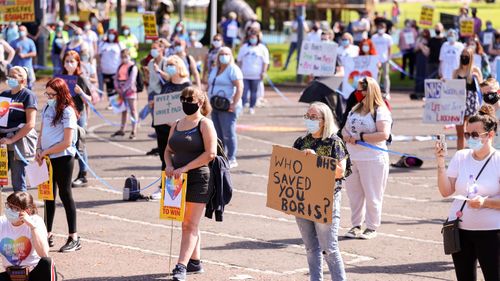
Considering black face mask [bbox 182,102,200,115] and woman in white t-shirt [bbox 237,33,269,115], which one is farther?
woman in white t-shirt [bbox 237,33,269,115]

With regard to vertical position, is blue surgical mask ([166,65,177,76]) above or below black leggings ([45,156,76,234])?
above

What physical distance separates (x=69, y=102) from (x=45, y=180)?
2.67ft

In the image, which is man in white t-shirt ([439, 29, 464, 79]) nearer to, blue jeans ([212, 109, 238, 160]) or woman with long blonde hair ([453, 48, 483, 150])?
woman with long blonde hair ([453, 48, 483, 150])

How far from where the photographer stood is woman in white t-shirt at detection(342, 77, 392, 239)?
38.0ft

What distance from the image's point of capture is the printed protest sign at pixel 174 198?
977cm

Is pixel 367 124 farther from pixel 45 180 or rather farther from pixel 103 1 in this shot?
pixel 103 1

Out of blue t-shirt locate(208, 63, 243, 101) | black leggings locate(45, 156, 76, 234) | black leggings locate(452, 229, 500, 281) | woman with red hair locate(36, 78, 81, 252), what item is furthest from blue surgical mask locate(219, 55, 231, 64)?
black leggings locate(452, 229, 500, 281)

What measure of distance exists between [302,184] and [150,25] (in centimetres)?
1787

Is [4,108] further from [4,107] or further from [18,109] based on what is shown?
[18,109]

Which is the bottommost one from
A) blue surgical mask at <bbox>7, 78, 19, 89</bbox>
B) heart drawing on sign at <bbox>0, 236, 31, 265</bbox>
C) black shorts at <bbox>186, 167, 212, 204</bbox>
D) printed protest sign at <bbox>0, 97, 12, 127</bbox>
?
heart drawing on sign at <bbox>0, 236, 31, 265</bbox>

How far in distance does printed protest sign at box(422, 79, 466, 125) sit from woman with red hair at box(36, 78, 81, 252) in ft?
22.9

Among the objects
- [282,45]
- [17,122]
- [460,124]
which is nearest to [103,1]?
[282,45]

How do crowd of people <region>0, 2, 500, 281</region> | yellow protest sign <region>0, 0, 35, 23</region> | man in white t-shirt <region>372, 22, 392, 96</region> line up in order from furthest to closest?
man in white t-shirt <region>372, 22, 392, 96</region>, yellow protest sign <region>0, 0, 35, 23</region>, crowd of people <region>0, 2, 500, 281</region>

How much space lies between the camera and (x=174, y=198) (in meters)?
9.83
